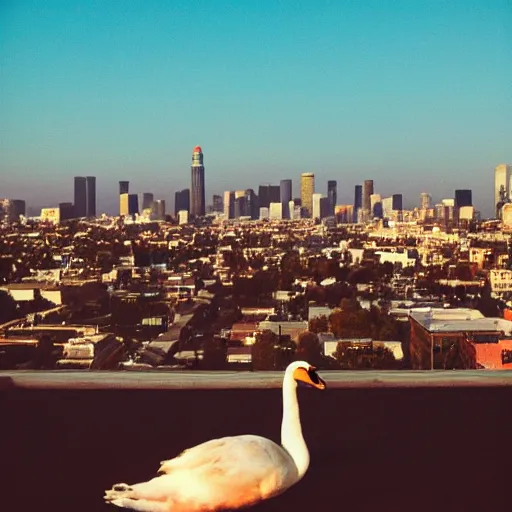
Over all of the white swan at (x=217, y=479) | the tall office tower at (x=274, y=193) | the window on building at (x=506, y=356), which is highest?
the tall office tower at (x=274, y=193)

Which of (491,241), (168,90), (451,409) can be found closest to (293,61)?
(168,90)

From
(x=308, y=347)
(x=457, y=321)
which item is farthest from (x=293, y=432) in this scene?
Result: (x=457, y=321)

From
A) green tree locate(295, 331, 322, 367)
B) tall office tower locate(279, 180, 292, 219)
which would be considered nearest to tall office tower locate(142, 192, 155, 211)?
tall office tower locate(279, 180, 292, 219)

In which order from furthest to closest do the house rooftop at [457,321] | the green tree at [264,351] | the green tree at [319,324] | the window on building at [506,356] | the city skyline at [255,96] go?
the city skyline at [255,96] → the green tree at [319,324] → the house rooftop at [457,321] → the green tree at [264,351] → the window on building at [506,356]

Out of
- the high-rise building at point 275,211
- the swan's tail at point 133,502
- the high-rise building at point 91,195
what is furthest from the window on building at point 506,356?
the high-rise building at point 91,195

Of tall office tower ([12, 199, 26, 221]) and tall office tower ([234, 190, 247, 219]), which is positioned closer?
tall office tower ([12, 199, 26, 221])

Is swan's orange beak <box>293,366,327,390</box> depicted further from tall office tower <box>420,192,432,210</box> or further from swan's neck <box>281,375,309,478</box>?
tall office tower <box>420,192,432,210</box>

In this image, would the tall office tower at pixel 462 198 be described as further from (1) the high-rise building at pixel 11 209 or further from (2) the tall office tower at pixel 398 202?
(1) the high-rise building at pixel 11 209
